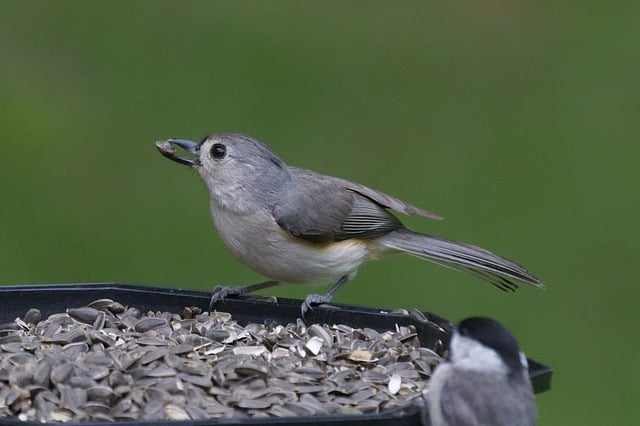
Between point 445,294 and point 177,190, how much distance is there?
8.52 ft

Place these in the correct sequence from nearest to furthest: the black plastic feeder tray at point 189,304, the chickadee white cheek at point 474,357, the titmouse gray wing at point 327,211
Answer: the chickadee white cheek at point 474,357
the black plastic feeder tray at point 189,304
the titmouse gray wing at point 327,211

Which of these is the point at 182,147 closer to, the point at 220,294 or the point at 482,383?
the point at 220,294

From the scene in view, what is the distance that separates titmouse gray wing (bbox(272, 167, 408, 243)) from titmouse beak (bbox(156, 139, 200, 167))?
49 centimetres

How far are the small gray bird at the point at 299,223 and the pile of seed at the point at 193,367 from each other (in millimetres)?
603

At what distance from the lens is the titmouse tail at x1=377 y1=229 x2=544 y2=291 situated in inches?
236

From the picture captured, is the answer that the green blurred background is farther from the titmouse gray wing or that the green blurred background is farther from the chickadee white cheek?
the chickadee white cheek

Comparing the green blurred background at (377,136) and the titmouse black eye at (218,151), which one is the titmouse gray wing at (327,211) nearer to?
the titmouse black eye at (218,151)

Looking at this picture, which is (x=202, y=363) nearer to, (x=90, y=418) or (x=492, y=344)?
(x=90, y=418)

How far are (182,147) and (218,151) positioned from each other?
0.62 feet

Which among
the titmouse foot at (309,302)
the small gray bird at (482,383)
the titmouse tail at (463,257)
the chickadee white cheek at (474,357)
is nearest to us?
the small gray bird at (482,383)

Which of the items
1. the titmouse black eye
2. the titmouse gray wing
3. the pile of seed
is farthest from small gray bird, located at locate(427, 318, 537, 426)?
the titmouse black eye

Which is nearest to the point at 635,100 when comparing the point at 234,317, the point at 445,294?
the point at 445,294

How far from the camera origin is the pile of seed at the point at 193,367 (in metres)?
4.33

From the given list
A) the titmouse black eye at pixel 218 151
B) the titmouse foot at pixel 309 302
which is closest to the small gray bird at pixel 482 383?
the titmouse foot at pixel 309 302
